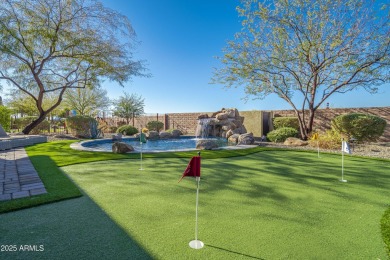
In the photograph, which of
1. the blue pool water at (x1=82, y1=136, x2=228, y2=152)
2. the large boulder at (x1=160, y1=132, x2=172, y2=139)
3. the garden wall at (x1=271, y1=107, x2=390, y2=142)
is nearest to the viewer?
the blue pool water at (x1=82, y1=136, x2=228, y2=152)

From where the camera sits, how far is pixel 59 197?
282cm

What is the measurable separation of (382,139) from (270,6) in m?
9.95

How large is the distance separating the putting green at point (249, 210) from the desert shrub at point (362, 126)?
243 inches

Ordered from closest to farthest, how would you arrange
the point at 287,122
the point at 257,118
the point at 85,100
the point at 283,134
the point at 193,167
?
the point at 193,167
the point at 283,134
the point at 287,122
the point at 257,118
the point at 85,100

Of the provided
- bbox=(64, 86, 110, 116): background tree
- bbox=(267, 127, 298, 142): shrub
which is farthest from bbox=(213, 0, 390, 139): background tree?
bbox=(64, 86, 110, 116): background tree

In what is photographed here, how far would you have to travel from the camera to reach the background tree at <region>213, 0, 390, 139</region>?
9602 millimetres

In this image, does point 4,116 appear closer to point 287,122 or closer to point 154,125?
point 154,125

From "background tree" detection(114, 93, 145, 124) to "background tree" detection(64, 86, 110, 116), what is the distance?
4.63 metres

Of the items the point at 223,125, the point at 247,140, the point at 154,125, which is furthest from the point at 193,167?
the point at 154,125

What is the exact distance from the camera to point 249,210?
2.48m

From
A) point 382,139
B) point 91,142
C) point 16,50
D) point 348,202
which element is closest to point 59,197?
point 348,202

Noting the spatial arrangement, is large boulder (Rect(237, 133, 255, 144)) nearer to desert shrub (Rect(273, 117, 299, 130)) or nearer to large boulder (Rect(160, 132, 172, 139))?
desert shrub (Rect(273, 117, 299, 130))

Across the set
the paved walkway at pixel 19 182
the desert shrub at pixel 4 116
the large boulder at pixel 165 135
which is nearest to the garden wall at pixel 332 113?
the large boulder at pixel 165 135

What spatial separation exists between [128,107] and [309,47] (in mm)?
17837
